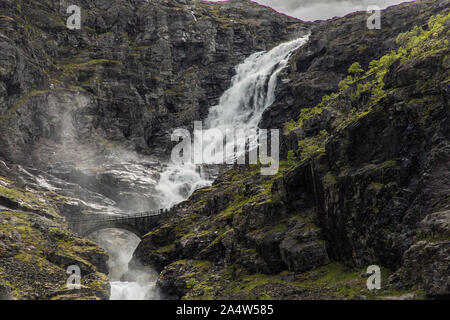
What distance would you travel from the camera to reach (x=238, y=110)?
135 meters

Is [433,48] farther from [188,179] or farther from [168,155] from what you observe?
[168,155]

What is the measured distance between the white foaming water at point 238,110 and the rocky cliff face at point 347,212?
3574cm

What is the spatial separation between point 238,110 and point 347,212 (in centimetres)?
9183

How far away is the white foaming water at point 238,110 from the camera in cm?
11225

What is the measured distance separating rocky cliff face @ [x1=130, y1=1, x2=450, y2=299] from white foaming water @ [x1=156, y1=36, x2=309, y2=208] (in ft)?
117

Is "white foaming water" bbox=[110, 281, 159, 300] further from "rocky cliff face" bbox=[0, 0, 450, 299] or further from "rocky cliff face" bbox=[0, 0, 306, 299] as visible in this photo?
"rocky cliff face" bbox=[0, 0, 306, 299]

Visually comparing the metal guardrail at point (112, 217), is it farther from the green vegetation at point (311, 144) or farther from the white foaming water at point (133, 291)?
the green vegetation at point (311, 144)

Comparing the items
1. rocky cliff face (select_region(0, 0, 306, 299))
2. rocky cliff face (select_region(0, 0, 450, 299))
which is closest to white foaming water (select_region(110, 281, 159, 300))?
rocky cliff face (select_region(0, 0, 450, 299))

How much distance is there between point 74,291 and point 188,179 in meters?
66.6

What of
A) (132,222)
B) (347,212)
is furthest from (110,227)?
(347,212)

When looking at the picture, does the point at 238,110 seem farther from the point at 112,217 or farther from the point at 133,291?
the point at 133,291

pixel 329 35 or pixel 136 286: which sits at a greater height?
pixel 329 35

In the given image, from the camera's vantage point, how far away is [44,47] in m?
136

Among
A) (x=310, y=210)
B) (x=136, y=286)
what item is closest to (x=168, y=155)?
(x=136, y=286)
